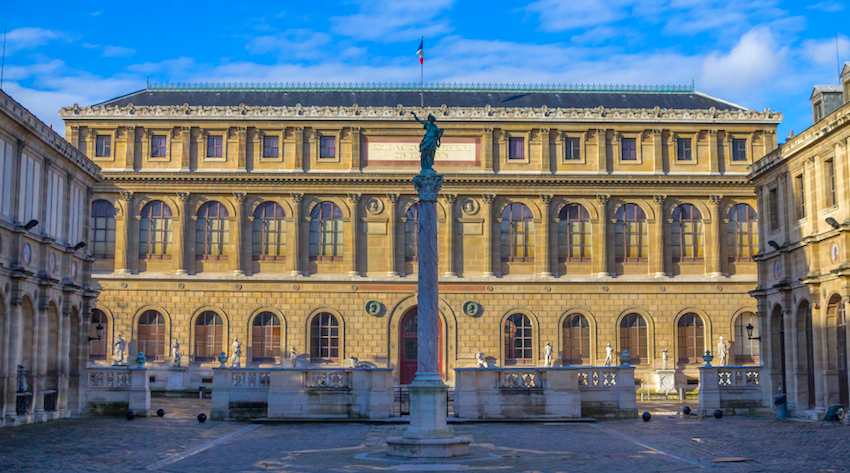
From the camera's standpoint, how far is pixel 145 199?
5125 cm

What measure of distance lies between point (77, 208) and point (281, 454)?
17431 millimetres

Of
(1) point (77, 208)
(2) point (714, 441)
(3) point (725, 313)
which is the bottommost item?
(2) point (714, 441)

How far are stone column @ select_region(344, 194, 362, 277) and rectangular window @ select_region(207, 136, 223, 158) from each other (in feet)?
25.5

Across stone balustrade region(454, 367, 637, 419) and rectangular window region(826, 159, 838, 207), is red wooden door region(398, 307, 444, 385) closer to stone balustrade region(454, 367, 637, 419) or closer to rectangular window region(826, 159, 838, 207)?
stone balustrade region(454, 367, 637, 419)

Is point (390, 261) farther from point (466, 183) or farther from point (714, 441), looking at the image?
point (714, 441)

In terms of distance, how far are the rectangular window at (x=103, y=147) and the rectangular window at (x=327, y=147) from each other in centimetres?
1163

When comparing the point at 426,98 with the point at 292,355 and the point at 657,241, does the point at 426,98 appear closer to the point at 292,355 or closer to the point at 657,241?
the point at 657,241

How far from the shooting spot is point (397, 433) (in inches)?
1022

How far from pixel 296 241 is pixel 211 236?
477 cm

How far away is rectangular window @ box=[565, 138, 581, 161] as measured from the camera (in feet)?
171

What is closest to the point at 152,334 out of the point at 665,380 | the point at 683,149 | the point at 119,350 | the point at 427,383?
the point at 119,350

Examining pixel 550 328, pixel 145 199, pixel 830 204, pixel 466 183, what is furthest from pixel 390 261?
pixel 830 204

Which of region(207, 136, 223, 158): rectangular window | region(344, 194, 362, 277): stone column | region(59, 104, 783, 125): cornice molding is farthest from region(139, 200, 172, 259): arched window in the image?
region(344, 194, 362, 277): stone column

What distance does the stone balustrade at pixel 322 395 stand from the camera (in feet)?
101
